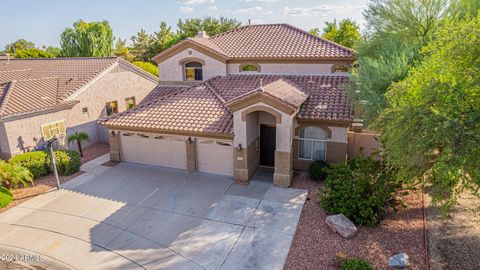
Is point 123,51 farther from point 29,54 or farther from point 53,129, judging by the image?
point 53,129

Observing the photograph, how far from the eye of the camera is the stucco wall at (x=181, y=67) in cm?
2252

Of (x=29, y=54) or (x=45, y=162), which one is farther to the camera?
(x=29, y=54)

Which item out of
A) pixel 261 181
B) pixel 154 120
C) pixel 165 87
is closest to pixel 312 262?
pixel 261 181

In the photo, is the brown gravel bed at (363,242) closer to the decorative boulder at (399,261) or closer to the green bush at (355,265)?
the decorative boulder at (399,261)

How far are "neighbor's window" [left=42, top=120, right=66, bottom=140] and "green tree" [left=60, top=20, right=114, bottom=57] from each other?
121ft

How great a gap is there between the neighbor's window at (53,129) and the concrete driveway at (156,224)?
5407 millimetres

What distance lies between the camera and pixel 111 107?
26391mm

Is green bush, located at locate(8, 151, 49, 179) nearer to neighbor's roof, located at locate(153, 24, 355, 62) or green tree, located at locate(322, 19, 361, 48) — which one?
neighbor's roof, located at locate(153, 24, 355, 62)

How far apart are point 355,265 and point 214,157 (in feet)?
32.0

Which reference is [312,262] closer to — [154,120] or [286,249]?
[286,249]

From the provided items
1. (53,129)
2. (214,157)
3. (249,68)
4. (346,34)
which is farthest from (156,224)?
(346,34)

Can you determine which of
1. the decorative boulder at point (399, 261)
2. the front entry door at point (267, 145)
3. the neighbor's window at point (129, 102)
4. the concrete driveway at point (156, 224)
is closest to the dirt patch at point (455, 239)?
the decorative boulder at point (399, 261)

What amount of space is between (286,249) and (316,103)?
368 inches

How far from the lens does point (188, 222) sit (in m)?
13.0
